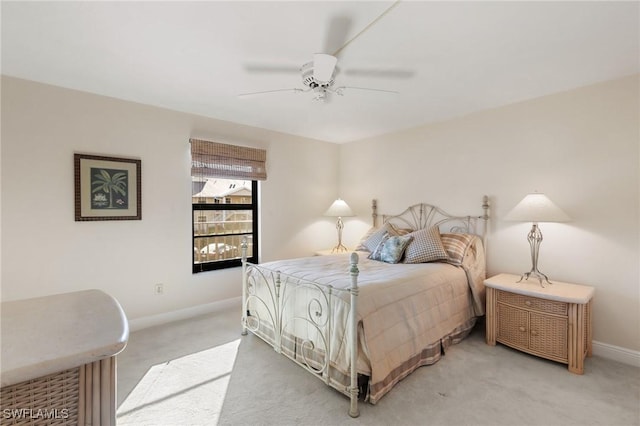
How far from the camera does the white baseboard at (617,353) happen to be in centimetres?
248

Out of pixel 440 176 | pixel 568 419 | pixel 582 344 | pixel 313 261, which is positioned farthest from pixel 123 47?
pixel 582 344

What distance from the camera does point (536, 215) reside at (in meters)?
2.59

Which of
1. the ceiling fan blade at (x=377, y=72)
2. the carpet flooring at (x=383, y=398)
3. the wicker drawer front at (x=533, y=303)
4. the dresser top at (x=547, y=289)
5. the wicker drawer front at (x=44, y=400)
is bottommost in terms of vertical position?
the carpet flooring at (x=383, y=398)

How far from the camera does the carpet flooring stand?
1846 mm

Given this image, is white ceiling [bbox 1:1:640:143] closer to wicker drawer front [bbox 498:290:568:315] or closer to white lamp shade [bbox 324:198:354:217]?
white lamp shade [bbox 324:198:354:217]

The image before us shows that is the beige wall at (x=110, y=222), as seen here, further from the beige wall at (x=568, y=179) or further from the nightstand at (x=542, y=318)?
the nightstand at (x=542, y=318)

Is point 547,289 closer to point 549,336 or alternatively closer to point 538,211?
point 549,336

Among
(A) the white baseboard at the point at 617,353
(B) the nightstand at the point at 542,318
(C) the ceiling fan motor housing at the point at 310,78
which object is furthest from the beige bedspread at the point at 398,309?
(C) the ceiling fan motor housing at the point at 310,78

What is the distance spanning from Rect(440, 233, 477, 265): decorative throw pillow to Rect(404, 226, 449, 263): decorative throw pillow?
7 cm

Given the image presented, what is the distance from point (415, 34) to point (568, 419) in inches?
102

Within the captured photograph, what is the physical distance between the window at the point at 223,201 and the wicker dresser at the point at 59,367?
2855 mm

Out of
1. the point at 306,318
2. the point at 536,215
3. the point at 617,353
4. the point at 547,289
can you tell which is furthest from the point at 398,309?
the point at 617,353

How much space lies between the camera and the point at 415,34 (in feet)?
6.32

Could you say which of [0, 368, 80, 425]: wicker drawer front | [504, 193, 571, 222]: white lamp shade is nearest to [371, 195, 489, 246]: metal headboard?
[504, 193, 571, 222]: white lamp shade
